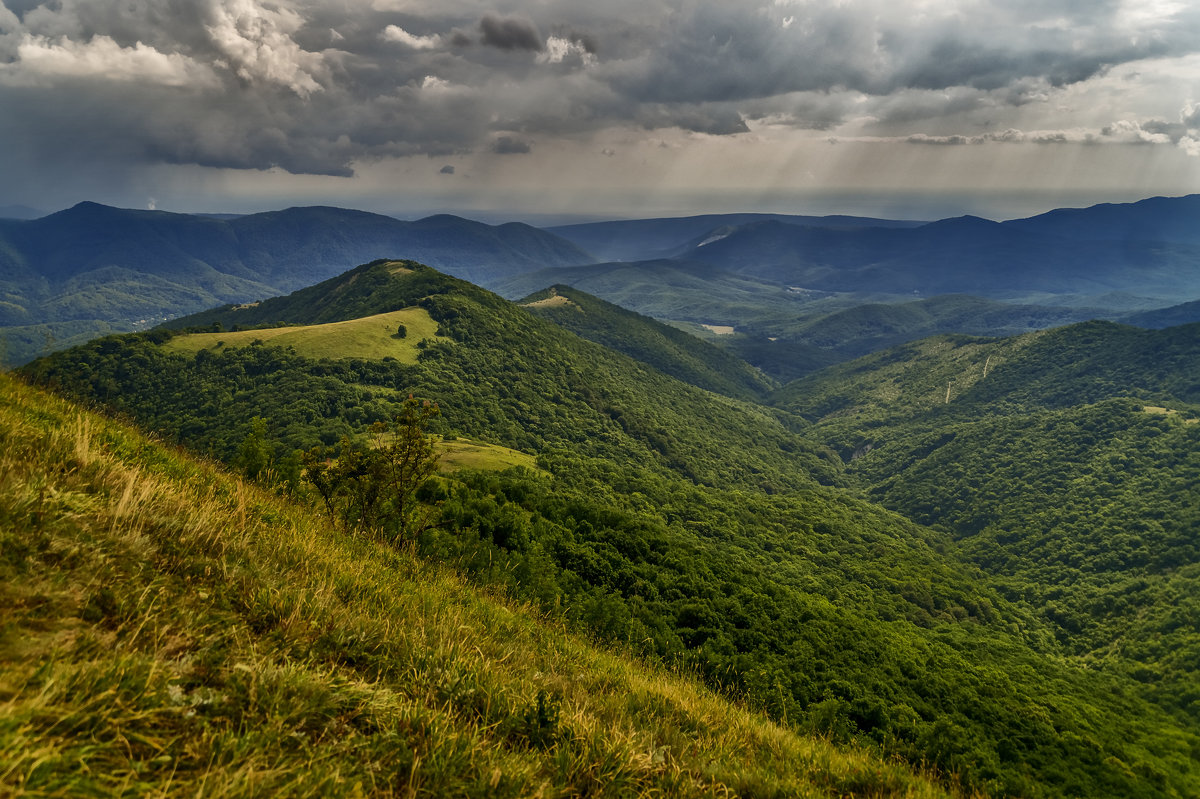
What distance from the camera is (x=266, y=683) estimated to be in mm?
4574

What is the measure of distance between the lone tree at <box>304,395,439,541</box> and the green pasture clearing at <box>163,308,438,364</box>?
12833cm

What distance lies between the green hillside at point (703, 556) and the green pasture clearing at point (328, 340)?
426 centimetres

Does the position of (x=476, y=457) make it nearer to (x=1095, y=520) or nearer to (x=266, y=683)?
(x=266, y=683)

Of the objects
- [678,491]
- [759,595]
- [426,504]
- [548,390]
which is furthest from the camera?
[548,390]

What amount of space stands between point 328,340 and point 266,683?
516 feet

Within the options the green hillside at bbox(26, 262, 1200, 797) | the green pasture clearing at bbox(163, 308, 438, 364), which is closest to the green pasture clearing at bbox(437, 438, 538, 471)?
the green hillside at bbox(26, 262, 1200, 797)

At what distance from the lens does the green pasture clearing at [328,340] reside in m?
137

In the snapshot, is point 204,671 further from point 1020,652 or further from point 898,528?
point 898,528

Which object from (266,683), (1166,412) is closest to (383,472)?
(266,683)

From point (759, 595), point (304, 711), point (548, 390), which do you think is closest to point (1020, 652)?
point (759, 595)

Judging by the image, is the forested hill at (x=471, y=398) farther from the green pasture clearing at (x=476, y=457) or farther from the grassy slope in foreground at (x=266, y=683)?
the grassy slope in foreground at (x=266, y=683)

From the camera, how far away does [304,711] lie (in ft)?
14.7

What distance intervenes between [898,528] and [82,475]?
173604 mm

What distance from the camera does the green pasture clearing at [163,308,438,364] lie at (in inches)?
5404
